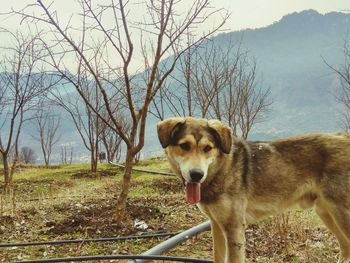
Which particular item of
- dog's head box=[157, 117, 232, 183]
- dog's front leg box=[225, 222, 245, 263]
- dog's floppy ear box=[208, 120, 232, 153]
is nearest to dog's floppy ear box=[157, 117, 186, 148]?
dog's head box=[157, 117, 232, 183]

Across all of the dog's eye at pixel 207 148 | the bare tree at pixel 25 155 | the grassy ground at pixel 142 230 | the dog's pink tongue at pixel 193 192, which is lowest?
the bare tree at pixel 25 155

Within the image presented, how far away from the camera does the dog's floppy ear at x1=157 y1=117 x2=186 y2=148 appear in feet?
16.0

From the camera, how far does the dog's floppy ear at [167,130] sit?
192 inches

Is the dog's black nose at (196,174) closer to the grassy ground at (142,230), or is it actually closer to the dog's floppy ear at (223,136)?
the dog's floppy ear at (223,136)

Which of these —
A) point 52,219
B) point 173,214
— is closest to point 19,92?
point 52,219

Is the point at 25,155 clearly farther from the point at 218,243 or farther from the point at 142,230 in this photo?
the point at 218,243

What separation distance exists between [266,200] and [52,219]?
222 inches

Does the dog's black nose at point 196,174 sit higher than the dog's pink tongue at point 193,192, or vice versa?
the dog's black nose at point 196,174

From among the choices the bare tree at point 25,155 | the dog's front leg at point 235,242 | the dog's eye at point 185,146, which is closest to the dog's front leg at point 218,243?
the dog's front leg at point 235,242

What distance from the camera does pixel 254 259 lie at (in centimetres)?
597

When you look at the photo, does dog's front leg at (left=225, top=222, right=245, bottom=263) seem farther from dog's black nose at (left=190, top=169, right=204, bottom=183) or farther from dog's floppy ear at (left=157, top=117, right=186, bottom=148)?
dog's floppy ear at (left=157, top=117, right=186, bottom=148)

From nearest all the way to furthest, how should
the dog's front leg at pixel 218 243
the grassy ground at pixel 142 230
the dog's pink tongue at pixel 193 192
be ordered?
the dog's pink tongue at pixel 193 192 → the dog's front leg at pixel 218 243 → the grassy ground at pixel 142 230

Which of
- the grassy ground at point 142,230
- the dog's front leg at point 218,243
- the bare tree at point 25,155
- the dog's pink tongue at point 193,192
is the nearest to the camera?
the dog's pink tongue at point 193,192

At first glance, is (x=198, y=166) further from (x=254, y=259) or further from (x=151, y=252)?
(x=254, y=259)
